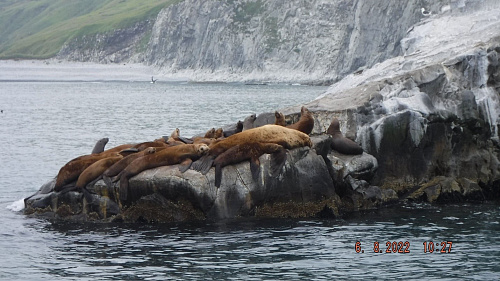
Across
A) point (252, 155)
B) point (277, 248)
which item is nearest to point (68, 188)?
point (252, 155)

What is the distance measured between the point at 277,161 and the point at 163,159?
10.8 feet

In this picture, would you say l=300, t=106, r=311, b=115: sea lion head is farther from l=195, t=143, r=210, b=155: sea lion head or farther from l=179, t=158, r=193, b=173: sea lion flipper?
l=179, t=158, r=193, b=173: sea lion flipper

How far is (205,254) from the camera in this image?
60.8 feet

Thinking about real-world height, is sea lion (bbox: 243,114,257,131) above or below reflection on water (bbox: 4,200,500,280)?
above

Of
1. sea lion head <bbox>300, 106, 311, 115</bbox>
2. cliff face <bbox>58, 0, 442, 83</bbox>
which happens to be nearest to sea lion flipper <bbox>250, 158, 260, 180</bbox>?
sea lion head <bbox>300, 106, 311, 115</bbox>

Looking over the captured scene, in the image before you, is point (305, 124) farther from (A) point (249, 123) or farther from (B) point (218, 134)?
(B) point (218, 134)

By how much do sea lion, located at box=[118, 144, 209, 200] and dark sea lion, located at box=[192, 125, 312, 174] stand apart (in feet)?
0.93

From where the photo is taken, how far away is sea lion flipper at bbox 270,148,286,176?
72.8ft

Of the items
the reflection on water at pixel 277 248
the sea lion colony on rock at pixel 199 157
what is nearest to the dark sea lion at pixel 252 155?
the sea lion colony on rock at pixel 199 157

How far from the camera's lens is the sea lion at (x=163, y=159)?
22089 mm

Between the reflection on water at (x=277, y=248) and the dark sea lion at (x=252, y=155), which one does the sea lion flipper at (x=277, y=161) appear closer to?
the dark sea lion at (x=252, y=155)

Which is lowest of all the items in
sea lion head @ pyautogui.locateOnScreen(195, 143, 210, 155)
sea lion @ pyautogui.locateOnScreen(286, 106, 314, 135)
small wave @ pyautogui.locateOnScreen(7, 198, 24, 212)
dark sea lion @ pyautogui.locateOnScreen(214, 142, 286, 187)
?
small wave @ pyautogui.locateOnScreen(7, 198, 24, 212)

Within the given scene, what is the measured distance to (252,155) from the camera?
22.4 metres

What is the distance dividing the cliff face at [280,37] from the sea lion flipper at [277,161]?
10447 centimetres
